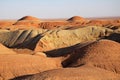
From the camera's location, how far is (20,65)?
11102 mm

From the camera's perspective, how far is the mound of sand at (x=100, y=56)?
1147cm

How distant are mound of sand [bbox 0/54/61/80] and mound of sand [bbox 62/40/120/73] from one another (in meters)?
1.45

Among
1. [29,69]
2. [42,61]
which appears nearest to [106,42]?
[42,61]

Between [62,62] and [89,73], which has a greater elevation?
[89,73]

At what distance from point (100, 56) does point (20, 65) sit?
3544mm

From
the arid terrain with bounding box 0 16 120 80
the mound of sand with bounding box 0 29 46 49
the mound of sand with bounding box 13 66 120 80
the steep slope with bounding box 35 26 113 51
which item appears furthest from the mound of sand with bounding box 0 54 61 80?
the mound of sand with bounding box 0 29 46 49

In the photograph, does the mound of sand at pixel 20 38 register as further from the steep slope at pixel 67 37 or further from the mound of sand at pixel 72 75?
the mound of sand at pixel 72 75

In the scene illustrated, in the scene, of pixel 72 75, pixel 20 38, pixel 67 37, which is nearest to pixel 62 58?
pixel 72 75

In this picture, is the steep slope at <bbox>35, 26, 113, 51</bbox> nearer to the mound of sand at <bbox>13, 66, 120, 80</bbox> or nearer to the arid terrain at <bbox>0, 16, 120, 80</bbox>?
the arid terrain at <bbox>0, 16, 120, 80</bbox>

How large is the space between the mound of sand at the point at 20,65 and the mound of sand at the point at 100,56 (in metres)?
1.45

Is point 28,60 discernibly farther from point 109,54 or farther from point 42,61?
point 109,54

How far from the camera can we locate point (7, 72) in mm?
10672

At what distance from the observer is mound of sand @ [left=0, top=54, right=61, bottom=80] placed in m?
10.7

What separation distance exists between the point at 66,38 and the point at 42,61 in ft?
40.4
